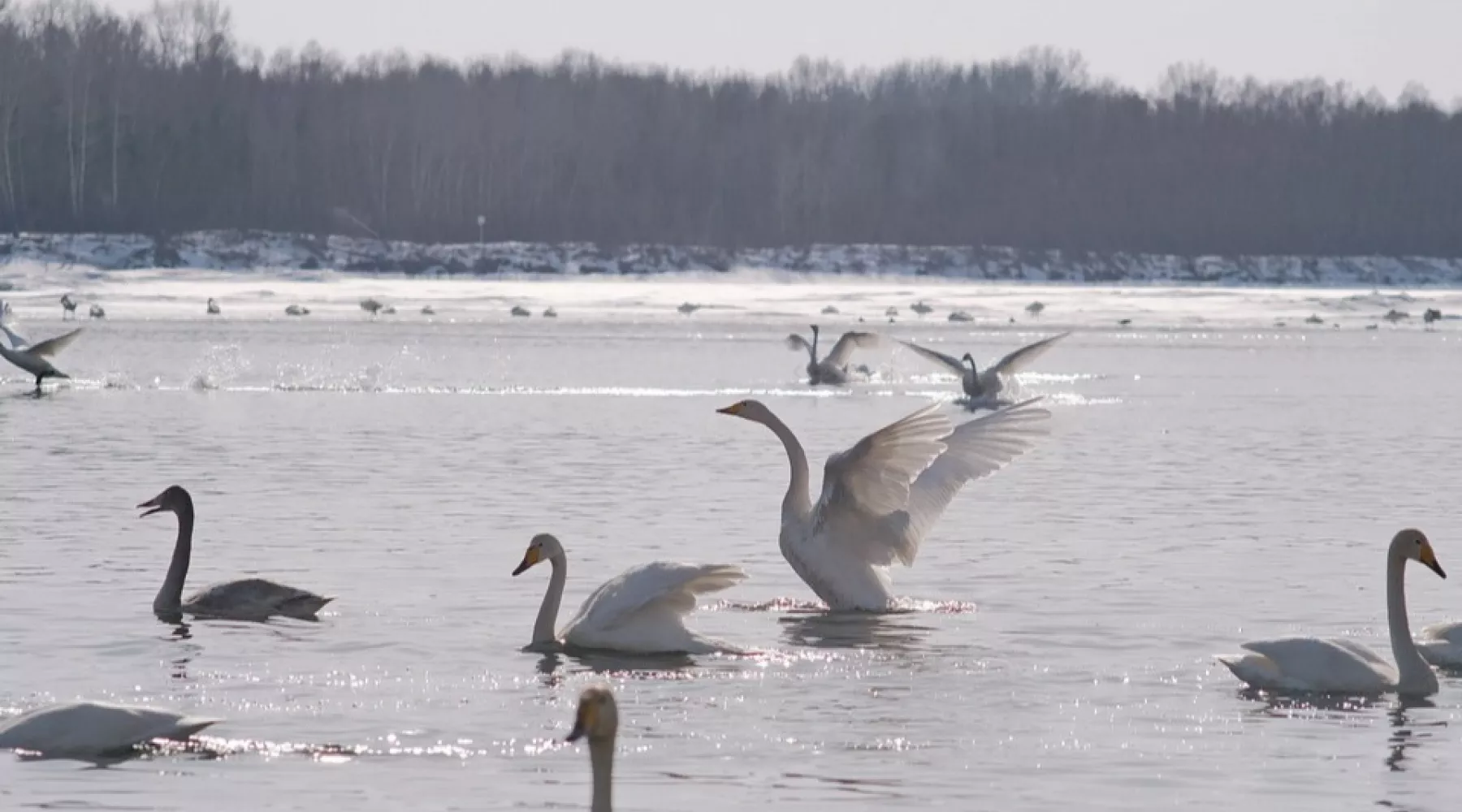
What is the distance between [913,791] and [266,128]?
89998mm

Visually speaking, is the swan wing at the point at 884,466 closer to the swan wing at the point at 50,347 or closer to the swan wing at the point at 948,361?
the swan wing at the point at 948,361

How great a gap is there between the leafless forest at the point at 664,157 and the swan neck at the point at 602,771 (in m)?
71.0

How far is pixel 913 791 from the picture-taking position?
325 inches

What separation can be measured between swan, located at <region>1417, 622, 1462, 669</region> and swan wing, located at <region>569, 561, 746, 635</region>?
2.77 m

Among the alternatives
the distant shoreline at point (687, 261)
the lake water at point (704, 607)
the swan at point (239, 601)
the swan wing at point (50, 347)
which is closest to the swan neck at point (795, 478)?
the lake water at point (704, 607)

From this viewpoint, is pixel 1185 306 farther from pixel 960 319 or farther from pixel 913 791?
pixel 913 791

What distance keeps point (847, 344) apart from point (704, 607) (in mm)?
22553

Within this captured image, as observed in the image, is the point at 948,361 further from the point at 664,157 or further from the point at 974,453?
the point at 664,157

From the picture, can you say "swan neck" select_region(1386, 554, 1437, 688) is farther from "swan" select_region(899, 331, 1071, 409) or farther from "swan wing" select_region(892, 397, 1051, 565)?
"swan" select_region(899, 331, 1071, 409)

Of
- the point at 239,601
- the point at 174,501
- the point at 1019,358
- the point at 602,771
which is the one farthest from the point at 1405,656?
the point at 1019,358

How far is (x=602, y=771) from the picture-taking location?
5.99 metres

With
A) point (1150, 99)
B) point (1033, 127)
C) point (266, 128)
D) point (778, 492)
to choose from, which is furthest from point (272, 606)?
point (1150, 99)

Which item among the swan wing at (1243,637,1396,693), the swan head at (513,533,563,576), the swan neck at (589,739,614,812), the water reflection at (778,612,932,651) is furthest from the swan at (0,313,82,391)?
Result: the swan neck at (589,739,614,812)

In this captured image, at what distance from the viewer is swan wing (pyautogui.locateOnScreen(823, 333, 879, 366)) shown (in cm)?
3356
